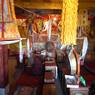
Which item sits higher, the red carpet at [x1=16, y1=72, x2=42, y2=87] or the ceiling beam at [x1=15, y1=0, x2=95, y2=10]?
the ceiling beam at [x1=15, y1=0, x2=95, y2=10]

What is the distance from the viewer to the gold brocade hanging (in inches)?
103

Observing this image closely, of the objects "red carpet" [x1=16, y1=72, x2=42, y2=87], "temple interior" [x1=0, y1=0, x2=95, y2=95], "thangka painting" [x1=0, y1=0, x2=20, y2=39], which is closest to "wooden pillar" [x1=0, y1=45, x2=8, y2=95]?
"temple interior" [x1=0, y1=0, x2=95, y2=95]

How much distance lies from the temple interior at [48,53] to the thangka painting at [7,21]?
1.43 meters

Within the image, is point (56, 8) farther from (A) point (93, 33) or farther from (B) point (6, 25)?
(B) point (6, 25)

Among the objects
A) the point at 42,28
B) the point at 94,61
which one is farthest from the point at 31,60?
the point at 94,61

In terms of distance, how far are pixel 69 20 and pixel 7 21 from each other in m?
1.52

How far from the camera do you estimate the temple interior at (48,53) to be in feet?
9.56

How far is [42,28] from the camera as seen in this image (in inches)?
274

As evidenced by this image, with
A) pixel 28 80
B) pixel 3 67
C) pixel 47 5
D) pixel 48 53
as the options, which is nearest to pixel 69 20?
pixel 3 67

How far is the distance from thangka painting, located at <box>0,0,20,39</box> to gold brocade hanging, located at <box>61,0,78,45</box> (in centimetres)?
142

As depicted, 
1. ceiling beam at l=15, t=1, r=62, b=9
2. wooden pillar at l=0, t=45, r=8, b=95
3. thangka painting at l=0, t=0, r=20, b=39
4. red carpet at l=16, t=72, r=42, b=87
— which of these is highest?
ceiling beam at l=15, t=1, r=62, b=9

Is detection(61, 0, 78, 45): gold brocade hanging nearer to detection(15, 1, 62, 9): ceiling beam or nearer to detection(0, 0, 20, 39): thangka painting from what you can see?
detection(0, 0, 20, 39): thangka painting

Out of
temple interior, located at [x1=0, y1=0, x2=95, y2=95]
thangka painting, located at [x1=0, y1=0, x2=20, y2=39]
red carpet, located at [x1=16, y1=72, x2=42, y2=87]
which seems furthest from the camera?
red carpet, located at [x1=16, y1=72, x2=42, y2=87]

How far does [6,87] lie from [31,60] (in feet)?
7.89
